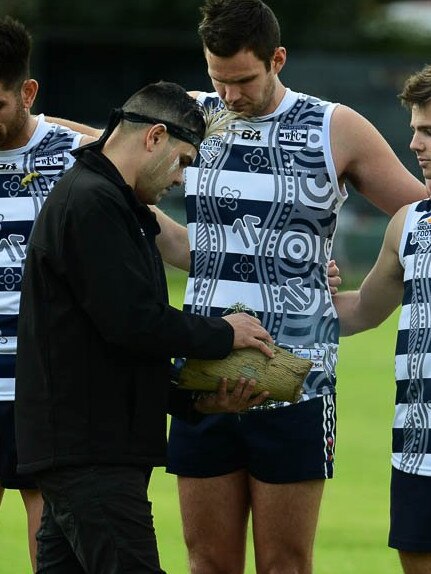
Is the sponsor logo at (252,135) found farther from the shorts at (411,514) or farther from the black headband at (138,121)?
the shorts at (411,514)

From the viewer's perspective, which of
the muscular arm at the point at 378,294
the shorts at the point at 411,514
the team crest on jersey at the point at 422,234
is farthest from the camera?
the muscular arm at the point at 378,294

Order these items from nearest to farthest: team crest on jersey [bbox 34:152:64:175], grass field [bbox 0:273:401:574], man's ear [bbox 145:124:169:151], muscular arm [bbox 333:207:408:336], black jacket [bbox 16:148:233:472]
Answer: black jacket [bbox 16:148:233:472], man's ear [bbox 145:124:169:151], muscular arm [bbox 333:207:408:336], team crest on jersey [bbox 34:152:64:175], grass field [bbox 0:273:401:574]

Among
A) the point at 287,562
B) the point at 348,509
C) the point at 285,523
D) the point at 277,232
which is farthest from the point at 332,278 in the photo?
the point at 348,509

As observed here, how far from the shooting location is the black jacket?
14.0ft

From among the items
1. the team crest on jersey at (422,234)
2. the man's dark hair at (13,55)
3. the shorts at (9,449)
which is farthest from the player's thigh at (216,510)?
the man's dark hair at (13,55)

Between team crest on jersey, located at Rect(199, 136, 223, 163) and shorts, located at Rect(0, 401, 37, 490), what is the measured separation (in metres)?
1.18

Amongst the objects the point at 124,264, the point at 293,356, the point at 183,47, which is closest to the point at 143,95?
the point at 124,264

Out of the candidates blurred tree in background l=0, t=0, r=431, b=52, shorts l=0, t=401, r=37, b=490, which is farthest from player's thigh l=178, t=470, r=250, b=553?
blurred tree in background l=0, t=0, r=431, b=52

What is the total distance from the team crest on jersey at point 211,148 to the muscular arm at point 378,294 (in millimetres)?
714

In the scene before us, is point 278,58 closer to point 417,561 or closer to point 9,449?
point 9,449

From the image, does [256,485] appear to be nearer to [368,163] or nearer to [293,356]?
[293,356]

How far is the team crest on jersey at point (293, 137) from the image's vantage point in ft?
17.6

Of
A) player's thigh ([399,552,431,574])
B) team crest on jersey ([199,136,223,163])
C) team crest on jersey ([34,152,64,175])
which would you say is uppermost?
team crest on jersey ([199,136,223,163])

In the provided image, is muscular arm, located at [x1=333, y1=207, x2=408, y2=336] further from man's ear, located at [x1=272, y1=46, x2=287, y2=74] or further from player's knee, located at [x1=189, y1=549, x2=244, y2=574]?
player's knee, located at [x1=189, y1=549, x2=244, y2=574]
